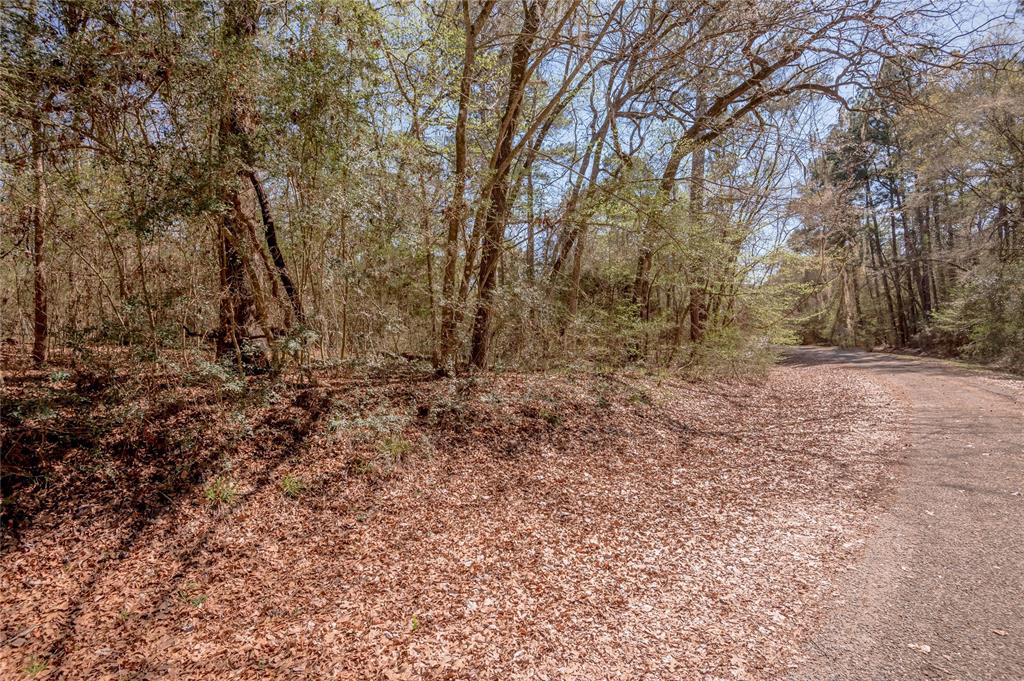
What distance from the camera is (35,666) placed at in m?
2.67

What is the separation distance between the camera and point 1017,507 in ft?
14.4

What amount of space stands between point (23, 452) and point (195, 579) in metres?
2.18

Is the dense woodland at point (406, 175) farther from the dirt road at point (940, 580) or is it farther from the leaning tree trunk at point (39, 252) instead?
the dirt road at point (940, 580)

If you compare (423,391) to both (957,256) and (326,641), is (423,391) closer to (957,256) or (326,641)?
(326,641)

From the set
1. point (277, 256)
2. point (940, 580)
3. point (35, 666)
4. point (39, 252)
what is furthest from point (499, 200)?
point (35, 666)

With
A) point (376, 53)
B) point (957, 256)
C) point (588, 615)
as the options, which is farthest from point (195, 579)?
point (957, 256)

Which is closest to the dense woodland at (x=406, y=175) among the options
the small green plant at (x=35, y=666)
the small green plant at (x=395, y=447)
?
the small green plant at (x=395, y=447)

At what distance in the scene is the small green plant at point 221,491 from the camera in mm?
4164

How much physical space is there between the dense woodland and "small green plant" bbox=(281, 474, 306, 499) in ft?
5.70

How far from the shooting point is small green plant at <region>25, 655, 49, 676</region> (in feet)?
8.66

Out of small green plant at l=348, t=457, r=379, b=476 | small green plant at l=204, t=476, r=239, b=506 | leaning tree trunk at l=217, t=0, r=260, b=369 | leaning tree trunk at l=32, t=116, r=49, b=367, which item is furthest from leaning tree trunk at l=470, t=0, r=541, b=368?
leaning tree trunk at l=32, t=116, r=49, b=367

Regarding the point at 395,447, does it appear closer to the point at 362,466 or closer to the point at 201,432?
the point at 362,466

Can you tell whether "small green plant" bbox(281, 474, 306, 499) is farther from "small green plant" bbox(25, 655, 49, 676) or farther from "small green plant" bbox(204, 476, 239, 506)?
"small green plant" bbox(25, 655, 49, 676)

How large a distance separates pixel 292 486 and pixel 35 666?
6.52ft
